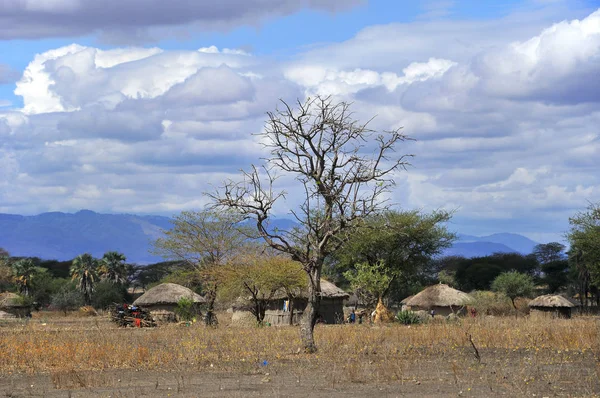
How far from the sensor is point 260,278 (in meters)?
42.2

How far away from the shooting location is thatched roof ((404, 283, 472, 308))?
52.8 meters

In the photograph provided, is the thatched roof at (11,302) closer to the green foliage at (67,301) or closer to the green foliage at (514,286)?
the green foliage at (67,301)

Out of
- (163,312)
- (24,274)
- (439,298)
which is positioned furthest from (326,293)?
(24,274)

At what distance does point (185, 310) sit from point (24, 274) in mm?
33668

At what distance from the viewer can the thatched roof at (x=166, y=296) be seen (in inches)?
2021

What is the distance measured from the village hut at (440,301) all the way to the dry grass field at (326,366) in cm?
2570

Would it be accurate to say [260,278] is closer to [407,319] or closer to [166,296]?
[407,319]

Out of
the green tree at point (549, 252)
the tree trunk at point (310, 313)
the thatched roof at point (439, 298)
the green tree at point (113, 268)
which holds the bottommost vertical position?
the tree trunk at point (310, 313)

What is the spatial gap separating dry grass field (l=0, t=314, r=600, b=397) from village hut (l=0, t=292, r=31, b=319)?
3584 centimetres

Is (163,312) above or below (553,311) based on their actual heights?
above

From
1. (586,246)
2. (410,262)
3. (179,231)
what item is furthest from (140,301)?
(586,246)

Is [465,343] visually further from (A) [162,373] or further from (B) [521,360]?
(A) [162,373]

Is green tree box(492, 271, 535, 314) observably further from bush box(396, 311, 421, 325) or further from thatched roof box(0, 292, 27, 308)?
thatched roof box(0, 292, 27, 308)

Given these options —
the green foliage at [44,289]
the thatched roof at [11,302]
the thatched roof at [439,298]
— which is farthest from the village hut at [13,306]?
the thatched roof at [439,298]
